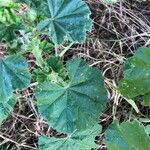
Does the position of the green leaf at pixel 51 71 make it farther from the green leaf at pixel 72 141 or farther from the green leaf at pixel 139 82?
the green leaf at pixel 139 82

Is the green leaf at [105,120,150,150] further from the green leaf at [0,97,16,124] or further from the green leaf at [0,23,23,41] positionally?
the green leaf at [0,97,16,124]

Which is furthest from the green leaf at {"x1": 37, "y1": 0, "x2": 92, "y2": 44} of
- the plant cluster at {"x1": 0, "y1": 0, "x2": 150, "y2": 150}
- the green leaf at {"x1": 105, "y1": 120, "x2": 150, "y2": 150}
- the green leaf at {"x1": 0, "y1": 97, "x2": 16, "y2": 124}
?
the green leaf at {"x1": 105, "y1": 120, "x2": 150, "y2": 150}

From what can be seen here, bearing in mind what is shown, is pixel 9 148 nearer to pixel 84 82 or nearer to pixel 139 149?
pixel 84 82

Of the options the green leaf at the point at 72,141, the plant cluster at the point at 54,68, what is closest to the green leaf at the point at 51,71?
the plant cluster at the point at 54,68

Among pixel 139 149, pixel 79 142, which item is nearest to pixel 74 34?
pixel 79 142

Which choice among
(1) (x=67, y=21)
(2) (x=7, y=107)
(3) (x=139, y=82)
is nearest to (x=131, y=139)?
(3) (x=139, y=82)

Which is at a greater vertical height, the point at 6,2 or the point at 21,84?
the point at 6,2

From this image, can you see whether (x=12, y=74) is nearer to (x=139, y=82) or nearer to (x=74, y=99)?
(x=74, y=99)
